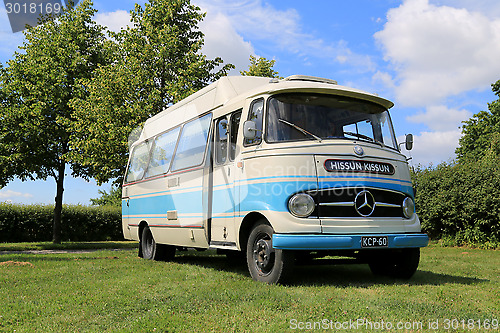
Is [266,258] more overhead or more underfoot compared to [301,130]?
more underfoot

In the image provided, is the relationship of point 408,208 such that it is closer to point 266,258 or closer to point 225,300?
point 266,258

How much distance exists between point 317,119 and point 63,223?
28071mm

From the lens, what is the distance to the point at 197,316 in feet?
17.8

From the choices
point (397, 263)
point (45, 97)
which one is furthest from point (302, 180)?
point (45, 97)

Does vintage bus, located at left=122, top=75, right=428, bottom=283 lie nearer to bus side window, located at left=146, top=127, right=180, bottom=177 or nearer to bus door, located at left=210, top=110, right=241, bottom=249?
bus door, located at left=210, top=110, right=241, bottom=249

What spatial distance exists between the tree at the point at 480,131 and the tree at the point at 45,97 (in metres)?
28.9

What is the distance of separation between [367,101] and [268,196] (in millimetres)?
2502

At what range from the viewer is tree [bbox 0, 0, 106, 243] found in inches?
948

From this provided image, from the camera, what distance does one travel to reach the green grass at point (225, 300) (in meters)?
5.25

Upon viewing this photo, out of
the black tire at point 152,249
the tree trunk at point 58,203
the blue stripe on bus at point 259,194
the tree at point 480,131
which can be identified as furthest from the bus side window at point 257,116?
the tree at point 480,131

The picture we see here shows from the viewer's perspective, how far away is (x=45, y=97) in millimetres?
24234

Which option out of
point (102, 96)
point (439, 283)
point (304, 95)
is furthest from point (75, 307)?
point (102, 96)

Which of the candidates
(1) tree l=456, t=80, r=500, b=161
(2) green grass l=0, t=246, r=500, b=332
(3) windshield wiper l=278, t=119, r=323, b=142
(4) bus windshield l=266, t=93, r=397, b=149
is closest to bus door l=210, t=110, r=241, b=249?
(2) green grass l=0, t=246, r=500, b=332

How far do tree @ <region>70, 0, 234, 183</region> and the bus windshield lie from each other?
13017mm
